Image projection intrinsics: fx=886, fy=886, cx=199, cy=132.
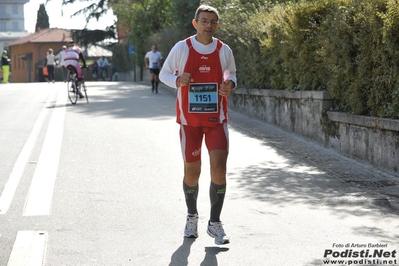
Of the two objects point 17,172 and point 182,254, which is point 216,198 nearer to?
point 182,254

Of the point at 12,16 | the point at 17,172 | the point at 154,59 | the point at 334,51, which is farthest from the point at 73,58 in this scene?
the point at 12,16

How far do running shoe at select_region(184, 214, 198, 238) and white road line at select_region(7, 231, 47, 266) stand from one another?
1126 mm

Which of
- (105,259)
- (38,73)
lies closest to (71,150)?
(105,259)

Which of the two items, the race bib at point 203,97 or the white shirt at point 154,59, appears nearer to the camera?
the race bib at point 203,97

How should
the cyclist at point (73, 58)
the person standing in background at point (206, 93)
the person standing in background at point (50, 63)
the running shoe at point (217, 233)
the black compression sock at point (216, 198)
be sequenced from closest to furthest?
the running shoe at point (217, 233)
the person standing in background at point (206, 93)
the black compression sock at point (216, 198)
the cyclist at point (73, 58)
the person standing in background at point (50, 63)

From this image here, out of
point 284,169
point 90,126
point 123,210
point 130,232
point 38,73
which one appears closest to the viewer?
point 130,232

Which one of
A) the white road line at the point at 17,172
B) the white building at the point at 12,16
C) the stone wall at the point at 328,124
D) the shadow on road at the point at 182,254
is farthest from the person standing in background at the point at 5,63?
the white building at the point at 12,16

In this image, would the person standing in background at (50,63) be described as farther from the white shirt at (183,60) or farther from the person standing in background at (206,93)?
the person standing in background at (206,93)

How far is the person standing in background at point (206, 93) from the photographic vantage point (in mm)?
6914

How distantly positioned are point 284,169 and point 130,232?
13.8 ft

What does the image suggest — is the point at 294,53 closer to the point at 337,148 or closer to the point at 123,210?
the point at 337,148

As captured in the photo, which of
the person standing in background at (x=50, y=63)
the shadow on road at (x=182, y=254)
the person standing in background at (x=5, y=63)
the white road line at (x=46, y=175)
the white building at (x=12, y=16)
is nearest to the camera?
the shadow on road at (x=182, y=254)

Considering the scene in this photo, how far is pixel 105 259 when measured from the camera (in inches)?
251

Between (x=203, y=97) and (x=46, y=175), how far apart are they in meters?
4.17
